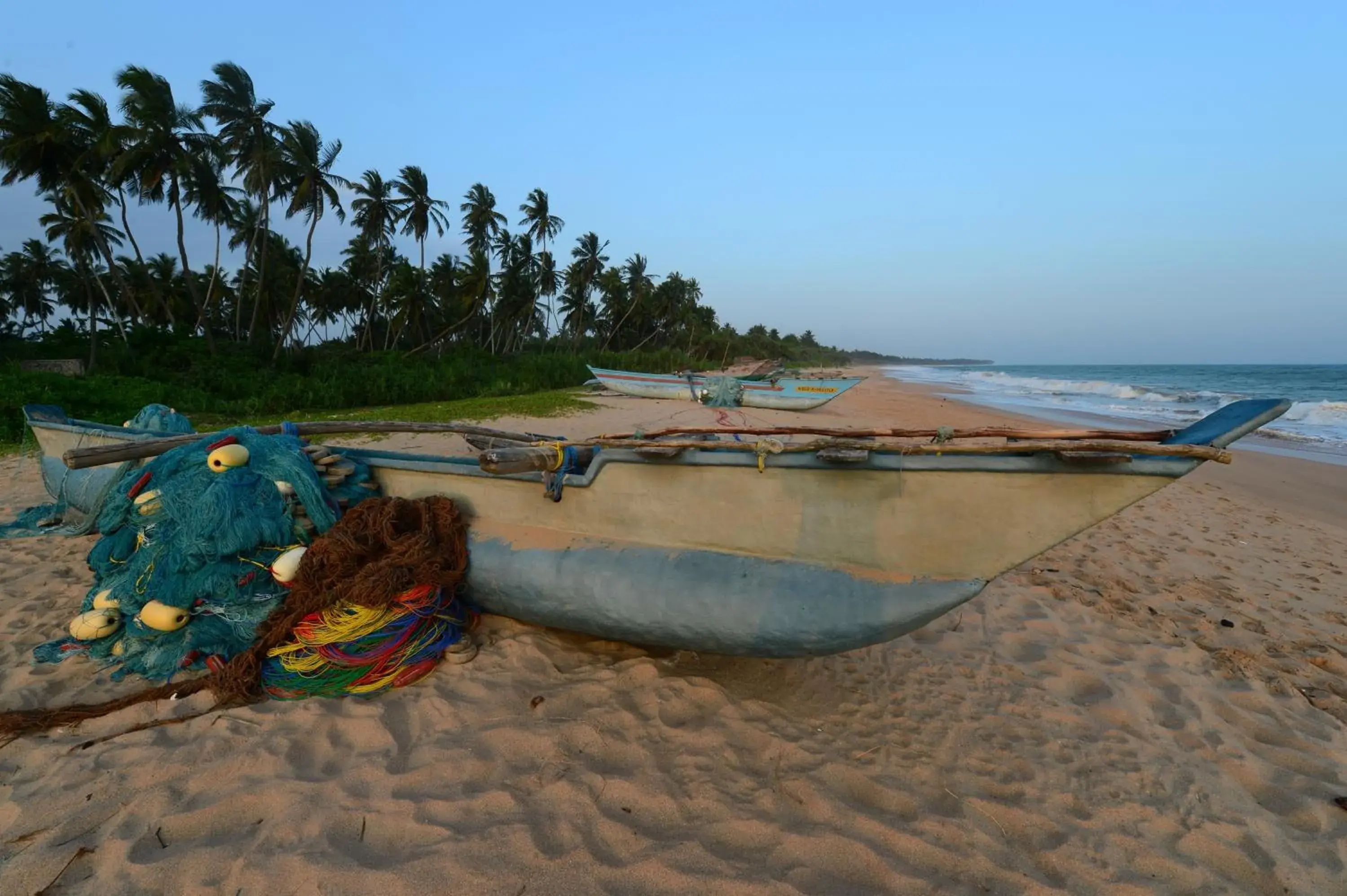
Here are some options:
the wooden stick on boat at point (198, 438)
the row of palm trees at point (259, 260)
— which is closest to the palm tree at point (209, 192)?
the row of palm trees at point (259, 260)

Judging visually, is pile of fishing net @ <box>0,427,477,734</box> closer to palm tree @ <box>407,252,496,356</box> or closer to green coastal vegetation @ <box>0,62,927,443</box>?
green coastal vegetation @ <box>0,62,927,443</box>

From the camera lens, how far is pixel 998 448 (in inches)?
84.5

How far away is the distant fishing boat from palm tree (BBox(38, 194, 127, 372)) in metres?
15.6

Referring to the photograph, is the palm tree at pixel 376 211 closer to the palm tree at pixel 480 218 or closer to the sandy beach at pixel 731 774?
the palm tree at pixel 480 218

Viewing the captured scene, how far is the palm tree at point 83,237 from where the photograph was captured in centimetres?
1781

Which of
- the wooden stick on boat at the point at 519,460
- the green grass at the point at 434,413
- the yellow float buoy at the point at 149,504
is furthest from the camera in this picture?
the green grass at the point at 434,413

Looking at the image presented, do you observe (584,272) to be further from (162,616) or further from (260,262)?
(162,616)

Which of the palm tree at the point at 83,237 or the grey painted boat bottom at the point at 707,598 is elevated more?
the palm tree at the point at 83,237

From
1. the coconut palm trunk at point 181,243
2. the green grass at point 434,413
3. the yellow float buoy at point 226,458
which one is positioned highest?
the coconut palm trunk at point 181,243

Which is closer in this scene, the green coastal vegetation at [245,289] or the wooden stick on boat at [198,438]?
the wooden stick on boat at [198,438]

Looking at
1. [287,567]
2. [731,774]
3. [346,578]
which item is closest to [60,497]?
[287,567]

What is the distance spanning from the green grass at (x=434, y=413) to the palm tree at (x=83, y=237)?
9944 mm

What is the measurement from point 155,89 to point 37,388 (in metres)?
12.7

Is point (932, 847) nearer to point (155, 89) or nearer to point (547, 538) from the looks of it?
point (547, 538)
